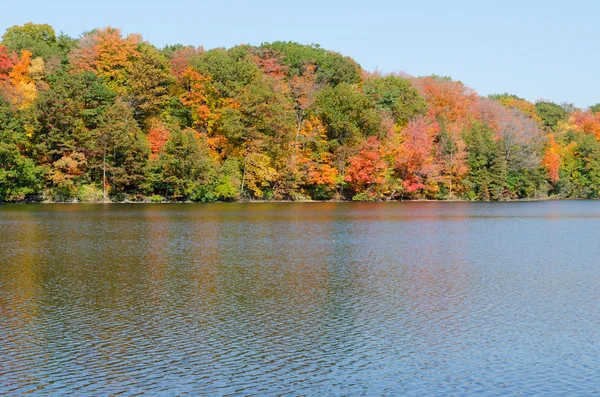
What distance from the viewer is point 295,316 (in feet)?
59.3

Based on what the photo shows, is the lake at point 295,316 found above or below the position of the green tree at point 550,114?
below

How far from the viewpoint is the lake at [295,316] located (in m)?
12.7

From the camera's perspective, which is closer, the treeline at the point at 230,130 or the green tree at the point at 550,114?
the treeline at the point at 230,130

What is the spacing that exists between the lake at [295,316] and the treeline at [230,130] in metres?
34.6

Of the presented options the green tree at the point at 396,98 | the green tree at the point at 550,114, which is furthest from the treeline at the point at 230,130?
the green tree at the point at 550,114

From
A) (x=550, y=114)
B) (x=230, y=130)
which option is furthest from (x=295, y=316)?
(x=550, y=114)

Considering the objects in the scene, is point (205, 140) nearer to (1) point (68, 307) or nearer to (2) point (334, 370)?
(1) point (68, 307)

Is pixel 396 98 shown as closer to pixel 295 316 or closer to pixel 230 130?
pixel 230 130

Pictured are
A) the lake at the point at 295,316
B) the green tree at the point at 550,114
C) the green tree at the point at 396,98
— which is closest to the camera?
the lake at the point at 295,316

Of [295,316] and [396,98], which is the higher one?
[396,98]

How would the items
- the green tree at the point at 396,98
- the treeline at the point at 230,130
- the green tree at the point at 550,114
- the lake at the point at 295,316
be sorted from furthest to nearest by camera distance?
the green tree at the point at 550,114 → the green tree at the point at 396,98 → the treeline at the point at 230,130 → the lake at the point at 295,316

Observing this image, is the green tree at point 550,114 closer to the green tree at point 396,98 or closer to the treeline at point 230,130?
the treeline at point 230,130

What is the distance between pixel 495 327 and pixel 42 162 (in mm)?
62173

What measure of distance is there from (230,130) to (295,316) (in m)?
58.4
